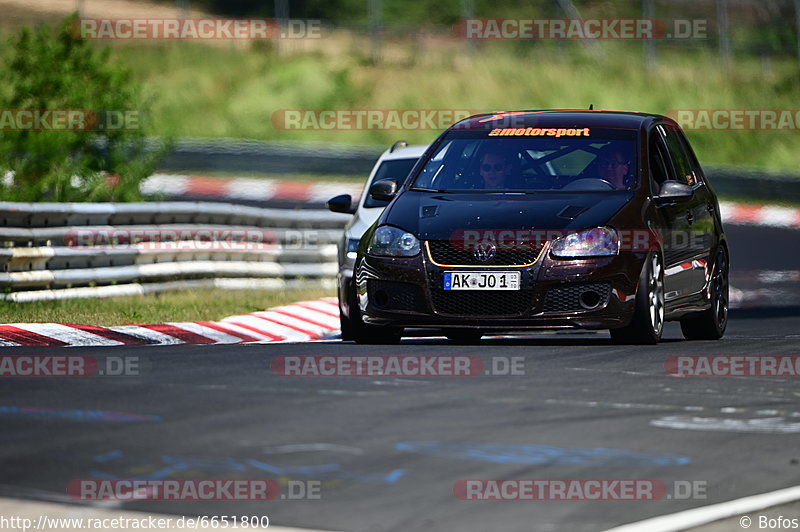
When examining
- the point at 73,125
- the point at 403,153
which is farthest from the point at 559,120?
the point at 73,125

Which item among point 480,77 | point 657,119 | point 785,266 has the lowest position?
point 785,266

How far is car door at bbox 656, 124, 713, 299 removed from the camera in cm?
1149

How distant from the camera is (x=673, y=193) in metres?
11.2

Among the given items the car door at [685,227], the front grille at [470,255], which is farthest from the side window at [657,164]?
the front grille at [470,255]

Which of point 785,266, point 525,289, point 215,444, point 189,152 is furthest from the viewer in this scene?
point 189,152

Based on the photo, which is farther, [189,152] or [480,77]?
[480,77]

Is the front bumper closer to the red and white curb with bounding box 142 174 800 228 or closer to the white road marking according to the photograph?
the white road marking

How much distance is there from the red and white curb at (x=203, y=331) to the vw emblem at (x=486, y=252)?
2948 mm

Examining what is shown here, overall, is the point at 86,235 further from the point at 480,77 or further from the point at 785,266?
the point at 480,77

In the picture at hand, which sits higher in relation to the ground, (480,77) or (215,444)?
(480,77)

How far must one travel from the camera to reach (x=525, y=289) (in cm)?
1041

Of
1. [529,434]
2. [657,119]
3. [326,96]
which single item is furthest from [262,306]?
[326,96]

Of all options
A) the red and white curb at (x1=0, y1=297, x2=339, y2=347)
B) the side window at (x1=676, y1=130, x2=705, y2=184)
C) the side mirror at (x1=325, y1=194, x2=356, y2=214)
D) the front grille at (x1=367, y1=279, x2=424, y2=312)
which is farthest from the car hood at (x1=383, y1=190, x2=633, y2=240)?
the side mirror at (x1=325, y1=194, x2=356, y2=214)

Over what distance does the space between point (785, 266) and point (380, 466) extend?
19.3 m
